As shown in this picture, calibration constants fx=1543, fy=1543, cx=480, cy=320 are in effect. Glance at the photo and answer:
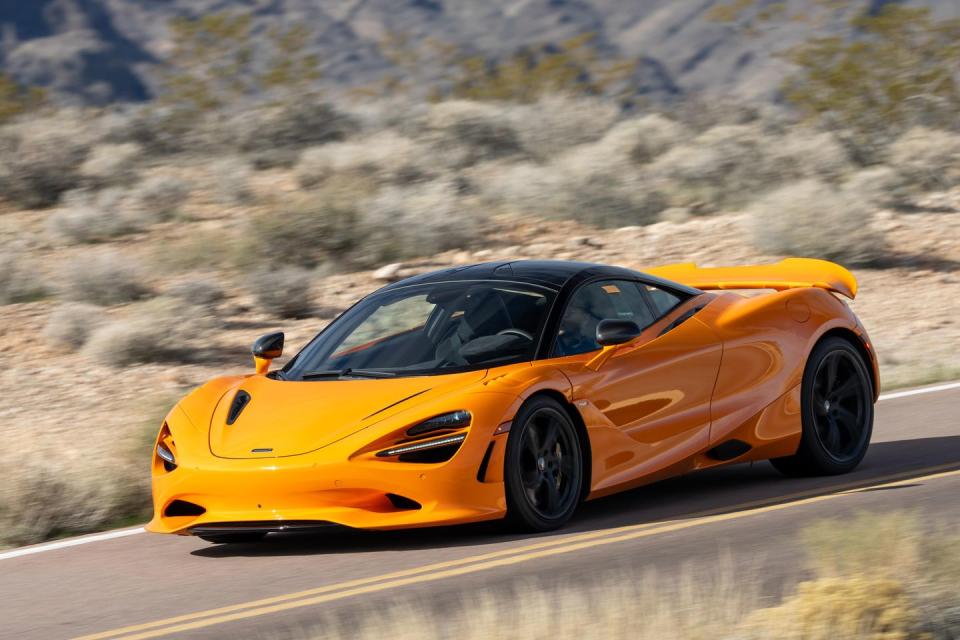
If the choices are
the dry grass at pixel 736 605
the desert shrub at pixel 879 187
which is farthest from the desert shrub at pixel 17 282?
the dry grass at pixel 736 605

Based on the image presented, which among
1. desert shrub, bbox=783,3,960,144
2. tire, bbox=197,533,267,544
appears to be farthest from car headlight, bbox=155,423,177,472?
desert shrub, bbox=783,3,960,144

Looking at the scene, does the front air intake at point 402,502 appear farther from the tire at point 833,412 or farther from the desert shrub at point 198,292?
the desert shrub at point 198,292

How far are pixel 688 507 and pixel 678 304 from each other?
1190mm

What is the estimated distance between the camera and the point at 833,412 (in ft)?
29.7

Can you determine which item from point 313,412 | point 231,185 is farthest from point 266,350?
point 231,185

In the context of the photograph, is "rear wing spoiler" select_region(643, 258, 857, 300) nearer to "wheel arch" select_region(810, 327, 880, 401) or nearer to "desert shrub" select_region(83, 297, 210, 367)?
"wheel arch" select_region(810, 327, 880, 401)

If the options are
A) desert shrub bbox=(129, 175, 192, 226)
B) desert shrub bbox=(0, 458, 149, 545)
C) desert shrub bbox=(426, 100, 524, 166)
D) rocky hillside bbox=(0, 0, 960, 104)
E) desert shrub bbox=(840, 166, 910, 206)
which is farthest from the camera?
rocky hillside bbox=(0, 0, 960, 104)

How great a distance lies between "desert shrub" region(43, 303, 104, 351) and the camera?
15719 mm

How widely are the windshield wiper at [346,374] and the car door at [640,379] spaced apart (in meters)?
0.87

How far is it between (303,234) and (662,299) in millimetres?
11813

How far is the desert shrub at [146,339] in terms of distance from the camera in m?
15.0

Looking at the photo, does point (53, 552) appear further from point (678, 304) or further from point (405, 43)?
point (405, 43)

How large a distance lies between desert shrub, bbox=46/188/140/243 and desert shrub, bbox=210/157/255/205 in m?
1.81

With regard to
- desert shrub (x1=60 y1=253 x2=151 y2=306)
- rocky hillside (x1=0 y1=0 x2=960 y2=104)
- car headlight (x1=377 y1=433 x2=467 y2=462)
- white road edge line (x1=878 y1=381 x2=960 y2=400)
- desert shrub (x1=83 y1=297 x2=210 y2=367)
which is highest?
rocky hillside (x1=0 y1=0 x2=960 y2=104)
